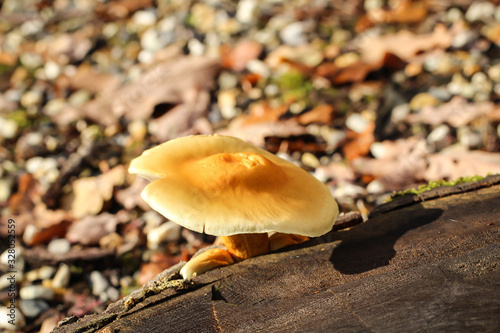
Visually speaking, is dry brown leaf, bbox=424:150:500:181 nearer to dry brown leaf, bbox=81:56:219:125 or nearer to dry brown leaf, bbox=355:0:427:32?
dry brown leaf, bbox=81:56:219:125

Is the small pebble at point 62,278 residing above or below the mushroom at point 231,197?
below

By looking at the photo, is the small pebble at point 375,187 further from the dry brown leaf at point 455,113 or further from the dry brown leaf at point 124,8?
the dry brown leaf at point 124,8

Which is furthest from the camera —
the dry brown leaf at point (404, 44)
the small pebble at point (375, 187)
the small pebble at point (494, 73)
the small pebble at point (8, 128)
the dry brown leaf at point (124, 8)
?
the dry brown leaf at point (124, 8)

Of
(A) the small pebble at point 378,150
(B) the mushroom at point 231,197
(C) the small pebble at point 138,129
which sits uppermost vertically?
(B) the mushroom at point 231,197

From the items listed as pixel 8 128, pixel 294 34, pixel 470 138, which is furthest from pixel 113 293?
pixel 294 34

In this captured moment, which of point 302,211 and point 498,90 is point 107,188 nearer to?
point 302,211

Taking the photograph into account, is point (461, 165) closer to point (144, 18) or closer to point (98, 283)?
point (98, 283)

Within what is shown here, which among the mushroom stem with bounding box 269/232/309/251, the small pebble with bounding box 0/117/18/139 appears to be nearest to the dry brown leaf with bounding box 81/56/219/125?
the small pebble with bounding box 0/117/18/139

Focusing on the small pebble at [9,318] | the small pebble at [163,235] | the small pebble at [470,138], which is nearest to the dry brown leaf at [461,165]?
the small pebble at [470,138]
